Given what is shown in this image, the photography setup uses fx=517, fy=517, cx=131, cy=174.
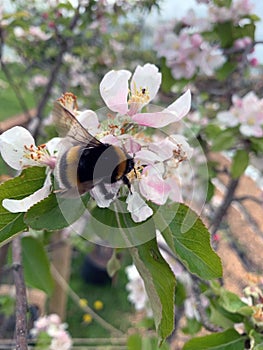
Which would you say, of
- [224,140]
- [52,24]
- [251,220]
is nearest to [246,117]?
[224,140]

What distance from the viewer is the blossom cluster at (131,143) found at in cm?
49

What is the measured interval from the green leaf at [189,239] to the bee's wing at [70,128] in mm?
116

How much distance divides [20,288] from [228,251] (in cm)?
126

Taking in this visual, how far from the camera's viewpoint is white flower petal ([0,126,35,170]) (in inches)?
21.0

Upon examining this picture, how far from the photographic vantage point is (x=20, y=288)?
0.58m

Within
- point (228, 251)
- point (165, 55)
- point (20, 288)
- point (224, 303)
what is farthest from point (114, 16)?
point (20, 288)

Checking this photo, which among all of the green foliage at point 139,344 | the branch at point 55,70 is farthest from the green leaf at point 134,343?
the branch at point 55,70

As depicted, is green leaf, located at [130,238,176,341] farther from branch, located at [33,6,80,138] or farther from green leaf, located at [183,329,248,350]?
branch, located at [33,6,80,138]

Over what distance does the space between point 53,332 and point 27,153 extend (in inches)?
45.8

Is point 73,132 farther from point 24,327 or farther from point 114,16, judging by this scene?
A: point 114,16

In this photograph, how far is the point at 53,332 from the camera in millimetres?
1577

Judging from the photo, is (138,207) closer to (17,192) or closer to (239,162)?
(17,192)

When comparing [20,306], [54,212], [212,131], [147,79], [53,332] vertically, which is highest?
[147,79]

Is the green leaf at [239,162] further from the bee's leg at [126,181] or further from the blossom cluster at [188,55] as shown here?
the bee's leg at [126,181]
